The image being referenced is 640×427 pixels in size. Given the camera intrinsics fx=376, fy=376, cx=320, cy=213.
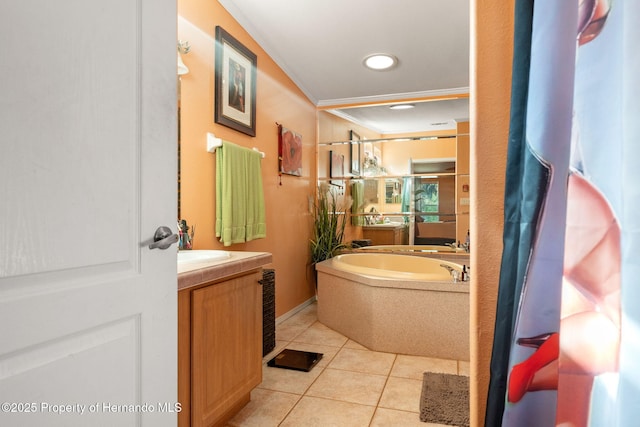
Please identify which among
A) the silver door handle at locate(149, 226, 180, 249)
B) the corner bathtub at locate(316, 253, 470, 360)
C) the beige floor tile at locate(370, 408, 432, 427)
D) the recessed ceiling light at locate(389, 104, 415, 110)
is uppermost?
the recessed ceiling light at locate(389, 104, 415, 110)

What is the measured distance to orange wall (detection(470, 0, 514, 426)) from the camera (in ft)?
2.24

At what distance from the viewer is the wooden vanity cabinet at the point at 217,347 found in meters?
1.49

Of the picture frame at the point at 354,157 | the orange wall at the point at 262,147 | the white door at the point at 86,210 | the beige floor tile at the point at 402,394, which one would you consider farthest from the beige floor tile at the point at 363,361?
the picture frame at the point at 354,157

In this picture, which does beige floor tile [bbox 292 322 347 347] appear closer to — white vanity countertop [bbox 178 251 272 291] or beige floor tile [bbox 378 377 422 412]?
beige floor tile [bbox 378 377 422 412]

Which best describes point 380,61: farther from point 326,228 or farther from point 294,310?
point 294,310

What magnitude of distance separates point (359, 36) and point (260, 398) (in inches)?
112

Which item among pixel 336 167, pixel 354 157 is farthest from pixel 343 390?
pixel 354 157

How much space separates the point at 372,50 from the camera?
11.4ft

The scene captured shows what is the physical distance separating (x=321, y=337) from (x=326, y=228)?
1.45 metres

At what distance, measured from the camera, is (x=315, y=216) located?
4520 millimetres

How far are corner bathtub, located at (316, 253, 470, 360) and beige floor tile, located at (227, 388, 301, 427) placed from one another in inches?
39.4

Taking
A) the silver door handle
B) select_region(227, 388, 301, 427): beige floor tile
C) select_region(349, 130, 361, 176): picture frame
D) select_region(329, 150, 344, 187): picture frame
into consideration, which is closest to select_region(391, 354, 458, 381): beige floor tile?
select_region(227, 388, 301, 427): beige floor tile

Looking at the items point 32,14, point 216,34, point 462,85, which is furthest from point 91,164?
point 462,85

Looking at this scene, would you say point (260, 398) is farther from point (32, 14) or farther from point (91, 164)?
point (32, 14)
